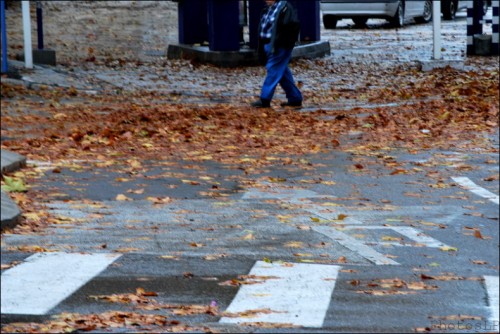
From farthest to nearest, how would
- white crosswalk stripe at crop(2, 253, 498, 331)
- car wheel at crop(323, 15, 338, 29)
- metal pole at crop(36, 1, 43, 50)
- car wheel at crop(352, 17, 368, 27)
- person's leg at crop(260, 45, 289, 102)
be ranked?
car wheel at crop(352, 17, 368, 27), car wheel at crop(323, 15, 338, 29), metal pole at crop(36, 1, 43, 50), person's leg at crop(260, 45, 289, 102), white crosswalk stripe at crop(2, 253, 498, 331)

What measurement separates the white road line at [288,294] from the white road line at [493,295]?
2.79 feet

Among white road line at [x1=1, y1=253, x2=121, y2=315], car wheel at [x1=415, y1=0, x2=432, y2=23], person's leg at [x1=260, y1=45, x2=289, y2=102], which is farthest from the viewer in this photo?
car wheel at [x1=415, y1=0, x2=432, y2=23]

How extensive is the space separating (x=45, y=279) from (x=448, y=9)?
3313 centimetres

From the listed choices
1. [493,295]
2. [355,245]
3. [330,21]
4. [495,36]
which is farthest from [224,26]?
[493,295]

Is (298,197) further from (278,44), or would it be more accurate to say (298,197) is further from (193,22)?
(193,22)

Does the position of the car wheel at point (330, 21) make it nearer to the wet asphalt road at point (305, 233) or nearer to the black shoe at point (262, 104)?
the black shoe at point (262, 104)

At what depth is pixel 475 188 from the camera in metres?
10.4

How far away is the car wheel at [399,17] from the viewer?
34.8m

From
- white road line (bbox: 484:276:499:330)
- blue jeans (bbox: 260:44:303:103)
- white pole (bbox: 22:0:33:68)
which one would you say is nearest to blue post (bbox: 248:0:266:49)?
white pole (bbox: 22:0:33:68)

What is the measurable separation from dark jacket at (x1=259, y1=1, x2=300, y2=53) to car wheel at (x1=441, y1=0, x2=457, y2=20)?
22.1 metres

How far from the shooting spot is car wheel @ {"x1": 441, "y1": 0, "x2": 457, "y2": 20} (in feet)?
128

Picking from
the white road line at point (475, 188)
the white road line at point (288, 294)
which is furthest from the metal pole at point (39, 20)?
the white road line at point (288, 294)

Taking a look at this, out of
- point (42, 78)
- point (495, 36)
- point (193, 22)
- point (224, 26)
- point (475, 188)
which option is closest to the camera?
point (475, 188)

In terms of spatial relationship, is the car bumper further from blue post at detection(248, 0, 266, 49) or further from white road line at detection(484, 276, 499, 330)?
white road line at detection(484, 276, 499, 330)
